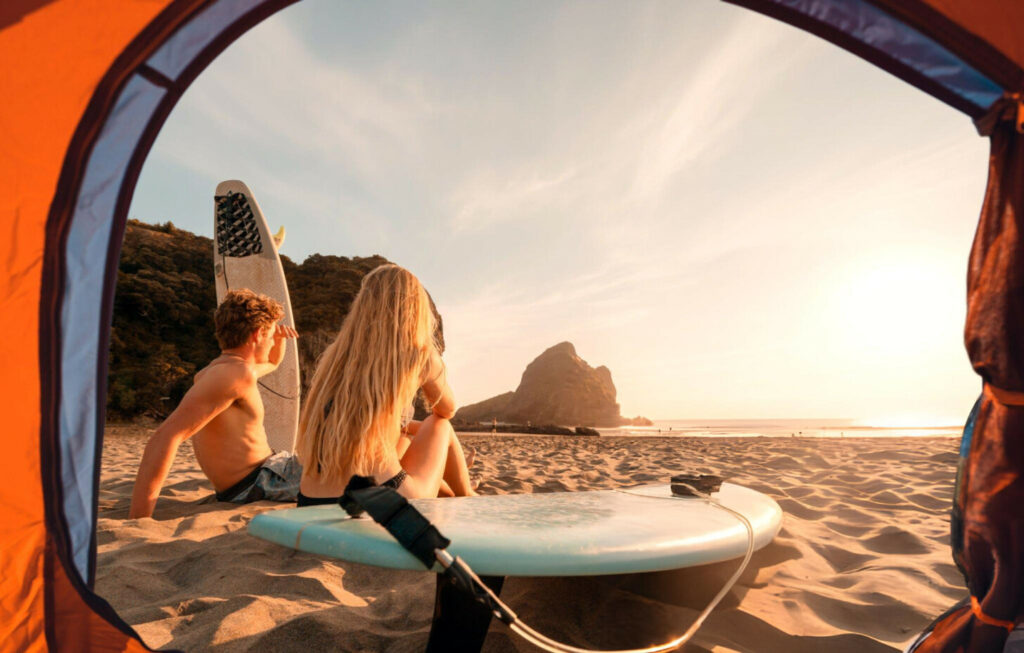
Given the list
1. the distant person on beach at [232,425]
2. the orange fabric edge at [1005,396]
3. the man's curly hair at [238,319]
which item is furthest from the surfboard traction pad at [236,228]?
the orange fabric edge at [1005,396]

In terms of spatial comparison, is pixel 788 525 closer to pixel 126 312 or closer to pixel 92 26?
pixel 92 26

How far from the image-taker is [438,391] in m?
2.47

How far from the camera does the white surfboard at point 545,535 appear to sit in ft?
3.77

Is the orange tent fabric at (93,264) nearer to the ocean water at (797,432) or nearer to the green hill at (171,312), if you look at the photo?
the ocean water at (797,432)

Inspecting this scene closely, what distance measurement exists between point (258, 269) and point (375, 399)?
456cm

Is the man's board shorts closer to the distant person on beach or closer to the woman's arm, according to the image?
the distant person on beach

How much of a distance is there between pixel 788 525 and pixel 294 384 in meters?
4.84

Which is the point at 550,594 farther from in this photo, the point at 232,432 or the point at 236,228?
the point at 236,228

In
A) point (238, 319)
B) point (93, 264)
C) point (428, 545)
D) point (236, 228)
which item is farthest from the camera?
point (236, 228)

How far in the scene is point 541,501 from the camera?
1989 mm

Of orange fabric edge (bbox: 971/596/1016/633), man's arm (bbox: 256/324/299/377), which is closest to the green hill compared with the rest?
man's arm (bbox: 256/324/299/377)

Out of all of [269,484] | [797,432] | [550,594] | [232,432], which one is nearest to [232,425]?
[232,432]

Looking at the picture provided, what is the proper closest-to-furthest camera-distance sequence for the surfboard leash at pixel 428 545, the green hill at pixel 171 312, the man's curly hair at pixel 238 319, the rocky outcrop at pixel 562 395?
1. the surfboard leash at pixel 428 545
2. the man's curly hair at pixel 238 319
3. the green hill at pixel 171 312
4. the rocky outcrop at pixel 562 395

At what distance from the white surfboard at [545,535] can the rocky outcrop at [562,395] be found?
53.2 metres
